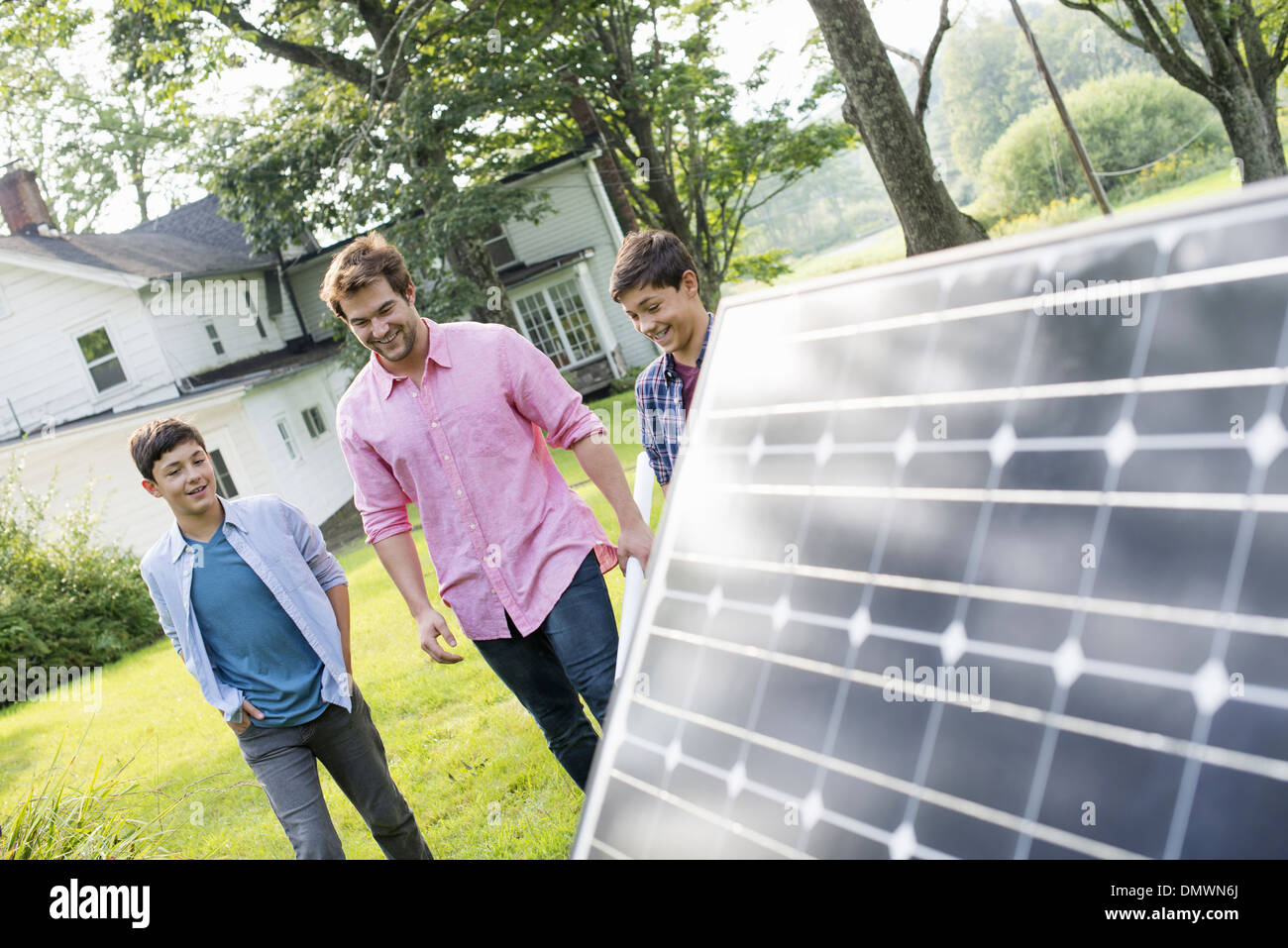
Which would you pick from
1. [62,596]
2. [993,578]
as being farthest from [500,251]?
[993,578]

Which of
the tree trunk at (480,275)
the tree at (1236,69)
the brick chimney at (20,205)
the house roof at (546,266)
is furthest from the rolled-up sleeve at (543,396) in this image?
the brick chimney at (20,205)

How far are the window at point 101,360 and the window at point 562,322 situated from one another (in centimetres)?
1152

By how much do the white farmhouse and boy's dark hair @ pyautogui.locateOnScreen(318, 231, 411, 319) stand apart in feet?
54.7

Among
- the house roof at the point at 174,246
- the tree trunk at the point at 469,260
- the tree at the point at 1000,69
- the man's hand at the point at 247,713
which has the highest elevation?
the tree at the point at 1000,69

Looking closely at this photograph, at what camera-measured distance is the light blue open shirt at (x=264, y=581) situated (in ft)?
12.1

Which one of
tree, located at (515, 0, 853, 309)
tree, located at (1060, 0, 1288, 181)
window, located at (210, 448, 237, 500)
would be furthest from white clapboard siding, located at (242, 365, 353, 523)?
tree, located at (1060, 0, 1288, 181)

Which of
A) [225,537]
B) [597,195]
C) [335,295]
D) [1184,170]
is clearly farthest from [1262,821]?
[1184,170]

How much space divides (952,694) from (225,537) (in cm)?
332

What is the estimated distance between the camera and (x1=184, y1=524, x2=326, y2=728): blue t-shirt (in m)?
3.71

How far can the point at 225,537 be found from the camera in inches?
151

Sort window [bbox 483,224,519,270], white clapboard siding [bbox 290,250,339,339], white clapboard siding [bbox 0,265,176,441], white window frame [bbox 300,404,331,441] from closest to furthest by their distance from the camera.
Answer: white clapboard siding [bbox 0,265,176,441] < white window frame [bbox 300,404,331,441] < window [bbox 483,224,519,270] < white clapboard siding [bbox 290,250,339,339]

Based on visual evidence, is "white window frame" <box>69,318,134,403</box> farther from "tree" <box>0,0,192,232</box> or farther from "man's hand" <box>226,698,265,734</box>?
"man's hand" <box>226,698,265,734</box>

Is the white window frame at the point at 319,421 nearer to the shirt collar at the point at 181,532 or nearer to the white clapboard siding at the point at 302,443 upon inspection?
the white clapboard siding at the point at 302,443
